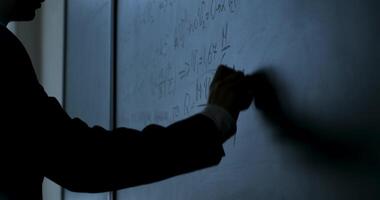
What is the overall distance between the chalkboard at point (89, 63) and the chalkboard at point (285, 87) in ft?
1.42

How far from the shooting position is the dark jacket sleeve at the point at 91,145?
0.97 metres

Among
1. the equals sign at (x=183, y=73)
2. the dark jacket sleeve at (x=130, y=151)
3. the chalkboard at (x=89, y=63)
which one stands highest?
the chalkboard at (x=89, y=63)

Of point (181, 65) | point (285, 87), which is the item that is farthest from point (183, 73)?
point (285, 87)

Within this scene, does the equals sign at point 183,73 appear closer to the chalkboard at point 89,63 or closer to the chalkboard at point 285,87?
the chalkboard at point 285,87

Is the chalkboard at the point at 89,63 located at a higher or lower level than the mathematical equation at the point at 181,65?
higher

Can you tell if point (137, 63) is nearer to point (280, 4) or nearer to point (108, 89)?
point (108, 89)

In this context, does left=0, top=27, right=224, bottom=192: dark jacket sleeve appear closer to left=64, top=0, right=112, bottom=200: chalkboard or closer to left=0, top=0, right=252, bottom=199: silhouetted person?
left=0, top=0, right=252, bottom=199: silhouetted person

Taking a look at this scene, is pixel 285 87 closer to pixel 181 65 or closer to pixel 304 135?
pixel 304 135

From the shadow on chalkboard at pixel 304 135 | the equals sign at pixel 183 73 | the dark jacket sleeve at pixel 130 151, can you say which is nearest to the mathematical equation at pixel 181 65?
the equals sign at pixel 183 73

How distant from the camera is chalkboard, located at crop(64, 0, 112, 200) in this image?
6.36 ft

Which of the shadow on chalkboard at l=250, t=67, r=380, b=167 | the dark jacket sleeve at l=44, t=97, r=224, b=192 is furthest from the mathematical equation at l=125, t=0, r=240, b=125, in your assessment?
the dark jacket sleeve at l=44, t=97, r=224, b=192

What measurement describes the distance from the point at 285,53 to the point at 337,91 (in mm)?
153

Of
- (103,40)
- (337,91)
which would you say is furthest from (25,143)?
(103,40)

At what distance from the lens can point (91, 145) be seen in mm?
981
